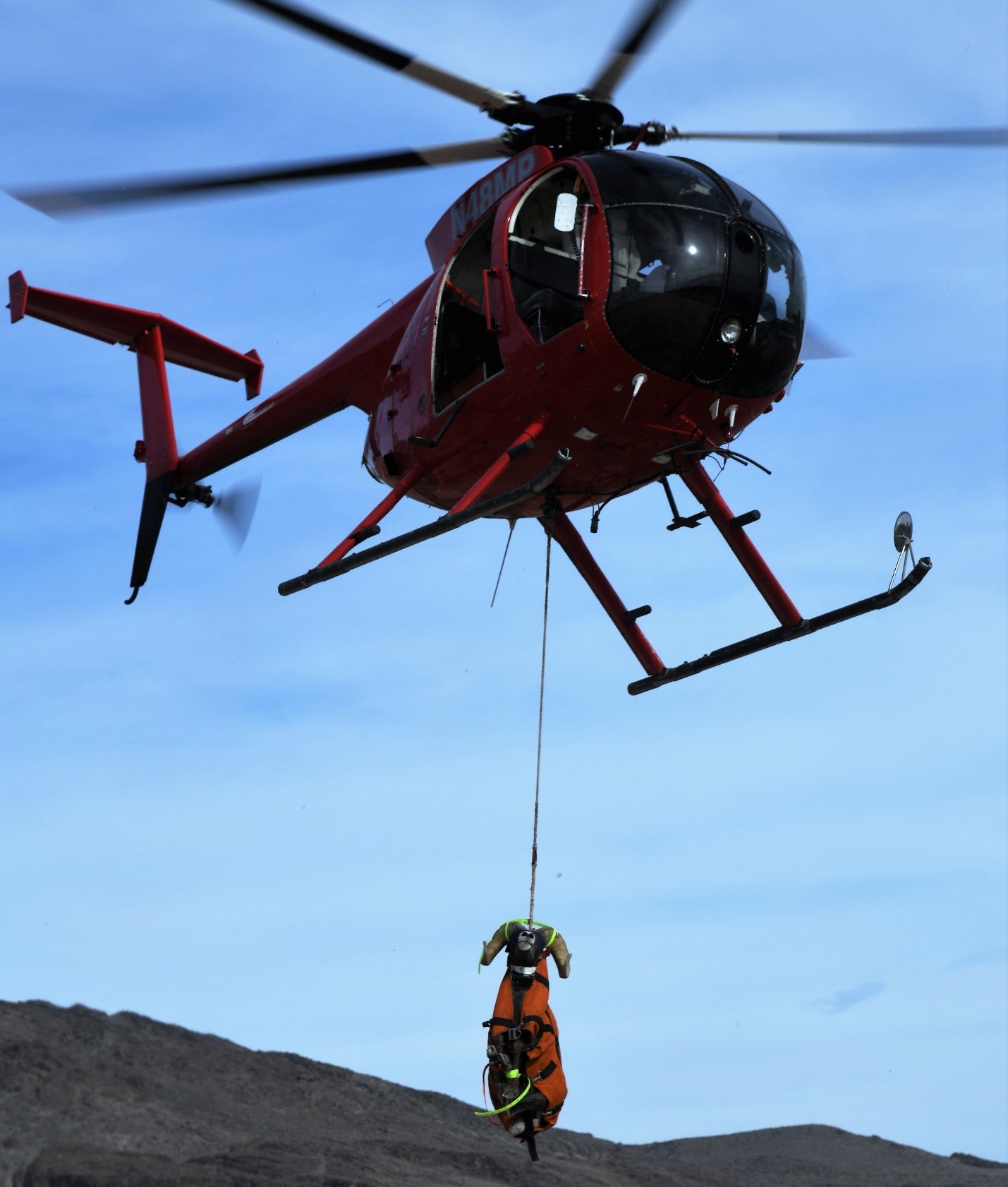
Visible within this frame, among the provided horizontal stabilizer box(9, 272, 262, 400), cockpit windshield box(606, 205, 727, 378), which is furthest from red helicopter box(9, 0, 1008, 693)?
horizontal stabilizer box(9, 272, 262, 400)

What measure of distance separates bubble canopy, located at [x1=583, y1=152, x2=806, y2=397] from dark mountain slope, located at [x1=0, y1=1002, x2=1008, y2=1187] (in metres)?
27.4

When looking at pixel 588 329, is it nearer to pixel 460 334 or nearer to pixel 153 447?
pixel 460 334

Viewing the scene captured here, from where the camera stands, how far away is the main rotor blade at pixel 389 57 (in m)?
11.2

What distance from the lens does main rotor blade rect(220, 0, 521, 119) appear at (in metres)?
11.2

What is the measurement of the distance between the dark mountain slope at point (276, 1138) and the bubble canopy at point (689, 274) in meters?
27.4

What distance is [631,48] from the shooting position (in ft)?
38.1

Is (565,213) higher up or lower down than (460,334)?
lower down

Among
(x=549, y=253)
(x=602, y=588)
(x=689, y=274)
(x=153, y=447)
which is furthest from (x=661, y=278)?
(x=153, y=447)

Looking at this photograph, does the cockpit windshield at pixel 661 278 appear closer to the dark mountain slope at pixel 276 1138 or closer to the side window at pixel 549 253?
the side window at pixel 549 253

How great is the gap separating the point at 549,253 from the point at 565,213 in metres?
0.42

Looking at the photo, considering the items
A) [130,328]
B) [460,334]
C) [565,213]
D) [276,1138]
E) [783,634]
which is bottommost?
[783,634]

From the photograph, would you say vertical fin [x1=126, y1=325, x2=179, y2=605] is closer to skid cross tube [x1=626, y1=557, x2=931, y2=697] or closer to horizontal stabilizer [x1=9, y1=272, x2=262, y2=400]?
horizontal stabilizer [x1=9, y1=272, x2=262, y2=400]

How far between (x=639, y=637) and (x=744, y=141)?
4.03 metres

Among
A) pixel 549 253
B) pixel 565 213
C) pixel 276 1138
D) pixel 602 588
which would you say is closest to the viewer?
pixel 565 213
